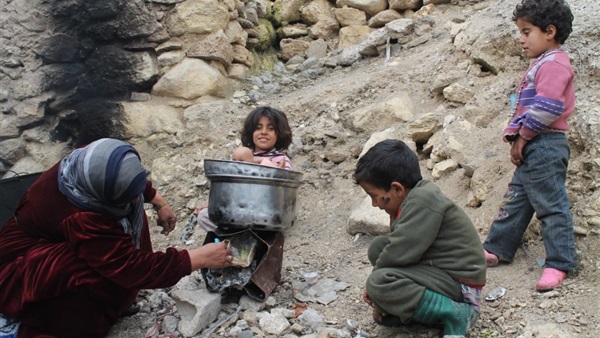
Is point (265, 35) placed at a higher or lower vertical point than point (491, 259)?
higher

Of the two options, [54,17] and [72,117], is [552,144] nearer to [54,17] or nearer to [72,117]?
[72,117]

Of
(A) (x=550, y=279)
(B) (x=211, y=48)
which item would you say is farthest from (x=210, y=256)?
(B) (x=211, y=48)

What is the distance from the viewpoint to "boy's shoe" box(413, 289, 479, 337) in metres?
2.26

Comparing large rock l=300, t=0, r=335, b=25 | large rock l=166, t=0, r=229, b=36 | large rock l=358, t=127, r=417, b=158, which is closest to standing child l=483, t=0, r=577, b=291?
large rock l=358, t=127, r=417, b=158

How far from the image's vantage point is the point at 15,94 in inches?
191

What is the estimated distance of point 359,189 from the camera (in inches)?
158

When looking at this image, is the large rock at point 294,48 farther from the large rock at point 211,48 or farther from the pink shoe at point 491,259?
the pink shoe at point 491,259

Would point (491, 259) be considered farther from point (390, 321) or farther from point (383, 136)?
point (383, 136)

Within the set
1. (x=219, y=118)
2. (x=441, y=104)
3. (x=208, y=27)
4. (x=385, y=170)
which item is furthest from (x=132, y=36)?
(x=385, y=170)

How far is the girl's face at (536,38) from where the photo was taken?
9.04ft

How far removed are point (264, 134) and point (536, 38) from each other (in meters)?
1.88

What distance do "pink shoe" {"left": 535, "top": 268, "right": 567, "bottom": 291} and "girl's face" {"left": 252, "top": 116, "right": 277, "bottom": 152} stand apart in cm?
201

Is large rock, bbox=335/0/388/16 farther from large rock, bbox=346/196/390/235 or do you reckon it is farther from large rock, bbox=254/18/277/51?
large rock, bbox=346/196/390/235

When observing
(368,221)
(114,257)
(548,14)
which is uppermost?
(548,14)
